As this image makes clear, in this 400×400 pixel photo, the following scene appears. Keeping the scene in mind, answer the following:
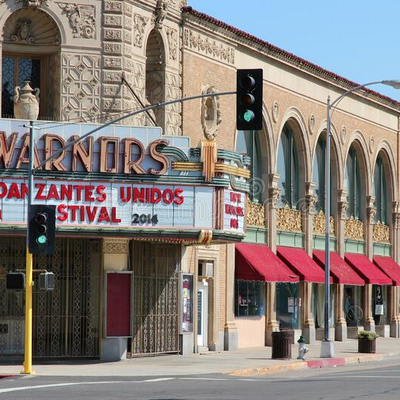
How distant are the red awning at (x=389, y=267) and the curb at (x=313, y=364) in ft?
46.8

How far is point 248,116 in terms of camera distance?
90.3 ft

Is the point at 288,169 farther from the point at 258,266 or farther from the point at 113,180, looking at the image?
the point at 113,180

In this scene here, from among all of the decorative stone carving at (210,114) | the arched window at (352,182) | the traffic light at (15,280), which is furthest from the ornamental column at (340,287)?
the traffic light at (15,280)

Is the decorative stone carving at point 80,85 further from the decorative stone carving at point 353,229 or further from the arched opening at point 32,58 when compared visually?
the decorative stone carving at point 353,229

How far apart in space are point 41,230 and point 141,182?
5.13 metres

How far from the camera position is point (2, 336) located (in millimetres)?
37531

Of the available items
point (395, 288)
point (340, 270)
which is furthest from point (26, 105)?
point (395, 288)

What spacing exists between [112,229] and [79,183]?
1656 millimetres

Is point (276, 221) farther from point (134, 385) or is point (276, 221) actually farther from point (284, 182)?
point (134, 385)

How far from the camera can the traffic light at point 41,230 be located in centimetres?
3222

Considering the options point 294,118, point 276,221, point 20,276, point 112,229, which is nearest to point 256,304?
point 276,221

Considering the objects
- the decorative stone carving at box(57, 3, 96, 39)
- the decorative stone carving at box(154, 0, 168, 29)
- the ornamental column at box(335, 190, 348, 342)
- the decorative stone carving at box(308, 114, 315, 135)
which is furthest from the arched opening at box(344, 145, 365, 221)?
the decorative stone carving at box(57, 3, 96, 39)

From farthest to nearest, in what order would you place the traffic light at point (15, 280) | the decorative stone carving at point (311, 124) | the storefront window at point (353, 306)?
1. the storefront window at point (353, 306)
2. the decorative stone carving at point (311, 124)
3. the traffic light at point (15, 280)

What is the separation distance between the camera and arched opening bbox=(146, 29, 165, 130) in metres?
41.0
